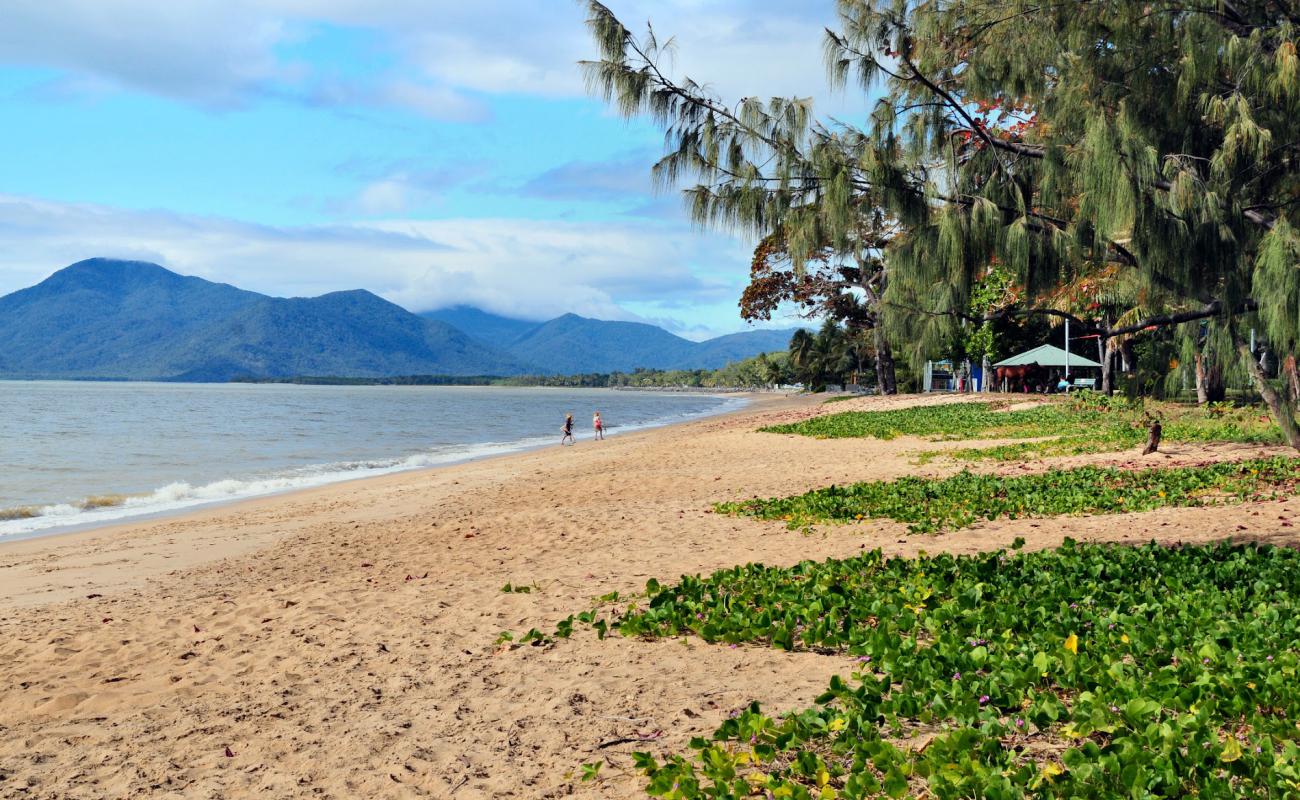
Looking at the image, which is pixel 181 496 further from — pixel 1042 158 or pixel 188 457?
pixel 1042 158

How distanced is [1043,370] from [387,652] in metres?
53.8

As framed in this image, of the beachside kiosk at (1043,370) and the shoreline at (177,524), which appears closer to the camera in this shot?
the shoreline at (177,524)

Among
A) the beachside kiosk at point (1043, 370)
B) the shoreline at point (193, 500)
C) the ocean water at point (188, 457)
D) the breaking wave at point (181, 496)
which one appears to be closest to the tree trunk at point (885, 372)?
the beachside kiosk at point (1043, 370)

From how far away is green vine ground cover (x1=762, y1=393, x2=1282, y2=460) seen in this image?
56.9 ft

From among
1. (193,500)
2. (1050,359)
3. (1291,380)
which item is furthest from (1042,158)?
(1050,359)

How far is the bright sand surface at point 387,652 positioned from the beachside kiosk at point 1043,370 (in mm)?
34253

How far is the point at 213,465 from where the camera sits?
27.8 m

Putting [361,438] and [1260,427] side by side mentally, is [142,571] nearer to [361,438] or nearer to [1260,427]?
[1260,427]

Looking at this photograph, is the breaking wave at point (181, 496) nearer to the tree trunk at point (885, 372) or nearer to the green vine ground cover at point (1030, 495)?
the green vine ground cover at point (1030, 495)

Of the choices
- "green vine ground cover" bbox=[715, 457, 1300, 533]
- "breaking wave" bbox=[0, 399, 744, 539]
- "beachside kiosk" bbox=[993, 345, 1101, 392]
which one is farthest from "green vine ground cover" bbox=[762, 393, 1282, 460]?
"beachside kiosk" bbox=[993, 345, 1101, 392]

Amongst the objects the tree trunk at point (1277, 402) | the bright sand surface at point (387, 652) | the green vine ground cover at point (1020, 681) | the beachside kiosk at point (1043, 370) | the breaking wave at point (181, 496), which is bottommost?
the breaking wave at point (181, 496)

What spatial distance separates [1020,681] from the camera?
14.7ft

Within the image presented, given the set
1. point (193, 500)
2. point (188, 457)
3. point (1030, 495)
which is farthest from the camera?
point (188, 457)

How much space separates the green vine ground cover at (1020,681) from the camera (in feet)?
11.5
